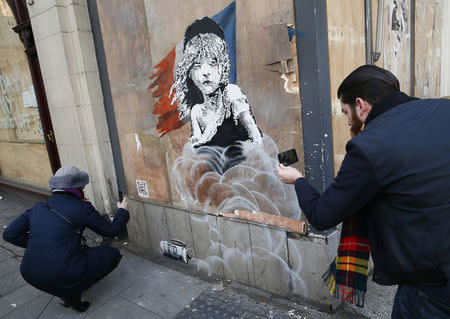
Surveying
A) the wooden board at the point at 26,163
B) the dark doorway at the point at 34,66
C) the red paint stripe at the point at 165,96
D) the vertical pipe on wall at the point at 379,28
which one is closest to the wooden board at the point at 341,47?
the vertical pipe on wall at the point at 379,28

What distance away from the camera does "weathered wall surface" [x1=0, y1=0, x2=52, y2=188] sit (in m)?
6.44

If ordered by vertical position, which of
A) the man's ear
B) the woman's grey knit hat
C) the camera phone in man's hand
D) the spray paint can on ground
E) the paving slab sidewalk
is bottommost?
the paving slab sidewalk

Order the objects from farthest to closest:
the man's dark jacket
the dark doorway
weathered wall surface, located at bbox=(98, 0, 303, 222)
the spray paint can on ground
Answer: the dark doorway, the spray paint can on ground, weathered wall surface, located at bbox=(98, 0, 303, 222), the man's dark jacket

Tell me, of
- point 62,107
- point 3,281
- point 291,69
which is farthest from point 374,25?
point 3,281

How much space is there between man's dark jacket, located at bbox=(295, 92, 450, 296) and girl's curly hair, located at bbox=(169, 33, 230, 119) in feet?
6.13

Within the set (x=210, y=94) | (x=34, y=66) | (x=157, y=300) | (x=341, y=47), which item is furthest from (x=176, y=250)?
(x=34, y=66)

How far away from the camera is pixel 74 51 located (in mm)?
4355

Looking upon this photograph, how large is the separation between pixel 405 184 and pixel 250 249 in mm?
2141

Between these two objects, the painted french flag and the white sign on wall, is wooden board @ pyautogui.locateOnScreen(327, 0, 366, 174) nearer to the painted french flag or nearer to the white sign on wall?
the painted french flag

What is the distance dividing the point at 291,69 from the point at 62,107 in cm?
353

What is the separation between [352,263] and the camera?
174cm

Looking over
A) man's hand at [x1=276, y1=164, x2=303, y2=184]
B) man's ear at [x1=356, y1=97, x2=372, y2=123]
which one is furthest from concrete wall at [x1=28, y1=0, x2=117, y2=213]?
man's ear at [x1=356, y1=97, x2=372, y2=123]

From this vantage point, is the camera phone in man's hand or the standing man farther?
the camera phone in man's hand

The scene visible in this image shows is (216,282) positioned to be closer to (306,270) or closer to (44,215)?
(306,270)
